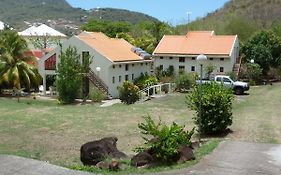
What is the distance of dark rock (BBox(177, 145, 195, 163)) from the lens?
12723 mm

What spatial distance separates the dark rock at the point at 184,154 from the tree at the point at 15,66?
32.2m

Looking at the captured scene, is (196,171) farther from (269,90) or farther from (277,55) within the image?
(277,55)

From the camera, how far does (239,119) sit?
22.0 metres

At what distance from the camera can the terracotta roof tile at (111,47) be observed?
139 ft

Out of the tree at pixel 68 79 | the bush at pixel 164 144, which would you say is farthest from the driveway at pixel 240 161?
the tree at pixel 68 79

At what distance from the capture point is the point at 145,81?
4381cm

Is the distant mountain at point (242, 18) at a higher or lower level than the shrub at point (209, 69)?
higher

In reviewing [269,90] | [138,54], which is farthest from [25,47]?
Result: [269,90]

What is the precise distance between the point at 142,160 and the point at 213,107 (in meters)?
5.34

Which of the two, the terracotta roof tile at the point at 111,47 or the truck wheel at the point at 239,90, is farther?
the terracotta roof tile at the point at 111,47

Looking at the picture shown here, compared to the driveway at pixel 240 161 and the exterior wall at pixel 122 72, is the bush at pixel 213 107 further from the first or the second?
the exterior wall at pixel 122 72

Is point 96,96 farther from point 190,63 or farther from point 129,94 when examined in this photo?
point 190,63

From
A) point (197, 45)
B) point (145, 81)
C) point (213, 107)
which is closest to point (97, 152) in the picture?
point (213, 107)

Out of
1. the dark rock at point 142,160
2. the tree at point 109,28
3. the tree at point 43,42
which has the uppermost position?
the tree at point 109,28
